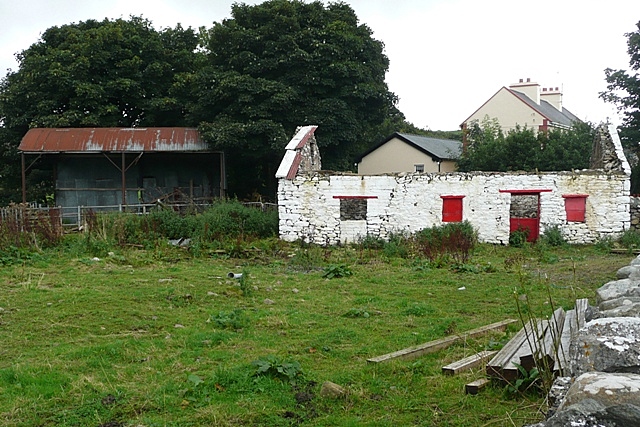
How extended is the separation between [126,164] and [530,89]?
24470 mm

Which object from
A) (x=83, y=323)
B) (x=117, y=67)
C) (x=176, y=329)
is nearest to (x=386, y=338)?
(x=176, y=329)

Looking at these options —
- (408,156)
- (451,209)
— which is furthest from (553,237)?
(408,156)

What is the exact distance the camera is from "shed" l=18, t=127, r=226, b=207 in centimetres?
2527

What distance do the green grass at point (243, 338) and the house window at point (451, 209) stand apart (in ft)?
16.9

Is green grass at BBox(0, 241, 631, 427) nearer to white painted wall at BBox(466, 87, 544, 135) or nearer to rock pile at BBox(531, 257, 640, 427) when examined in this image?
rock pile at BBox(531, 257, 640, 427)

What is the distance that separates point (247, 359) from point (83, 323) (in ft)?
10.1

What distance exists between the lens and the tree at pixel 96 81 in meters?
28.2

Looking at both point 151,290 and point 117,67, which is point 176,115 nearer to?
point 117,67

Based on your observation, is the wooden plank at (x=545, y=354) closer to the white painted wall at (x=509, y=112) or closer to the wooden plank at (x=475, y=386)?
the wooden plank at (x=475, y=386)

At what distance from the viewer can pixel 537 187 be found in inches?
782

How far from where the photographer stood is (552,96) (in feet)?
140

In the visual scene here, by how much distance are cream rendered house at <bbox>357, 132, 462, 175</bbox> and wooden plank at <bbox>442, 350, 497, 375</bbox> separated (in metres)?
26.6

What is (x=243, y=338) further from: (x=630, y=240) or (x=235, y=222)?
(x=630, y=240)

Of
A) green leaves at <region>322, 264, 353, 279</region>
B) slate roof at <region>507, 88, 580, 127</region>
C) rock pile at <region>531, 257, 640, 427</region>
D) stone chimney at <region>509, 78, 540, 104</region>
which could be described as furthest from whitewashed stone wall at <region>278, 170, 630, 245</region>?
stone chimney at <region>509, 78, 540, 104</region>
